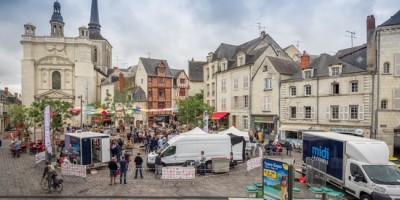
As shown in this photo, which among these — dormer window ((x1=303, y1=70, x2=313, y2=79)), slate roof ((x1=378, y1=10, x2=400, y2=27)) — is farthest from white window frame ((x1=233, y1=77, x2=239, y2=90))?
slate roof ((x1=378, y1=10, x2=400, y2=27))

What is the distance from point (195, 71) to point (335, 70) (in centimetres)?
3288

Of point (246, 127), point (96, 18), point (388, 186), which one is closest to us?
point (388, 186)

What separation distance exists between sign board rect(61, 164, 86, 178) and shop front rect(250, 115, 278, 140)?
21.6 metres

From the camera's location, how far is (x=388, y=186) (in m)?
9.85

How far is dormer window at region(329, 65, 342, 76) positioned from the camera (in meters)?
25.1

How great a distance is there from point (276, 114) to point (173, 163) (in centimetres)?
1790

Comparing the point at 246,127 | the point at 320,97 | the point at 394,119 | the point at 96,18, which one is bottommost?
the point at 246,127

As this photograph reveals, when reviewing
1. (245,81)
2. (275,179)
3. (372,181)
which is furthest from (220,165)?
(245,81)

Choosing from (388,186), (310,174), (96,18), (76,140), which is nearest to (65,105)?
(76,140)

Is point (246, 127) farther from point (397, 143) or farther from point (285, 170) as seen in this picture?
point (285, 170)

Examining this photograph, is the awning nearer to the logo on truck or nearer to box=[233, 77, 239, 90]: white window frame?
box=[233, 77, 239, 90]: white window frame

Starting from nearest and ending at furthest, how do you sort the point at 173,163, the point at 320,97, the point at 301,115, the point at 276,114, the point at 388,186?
the point at 388,186 → the point at 173,163 → the point at 320,97 → the point at 301,115 → the point at 276,114

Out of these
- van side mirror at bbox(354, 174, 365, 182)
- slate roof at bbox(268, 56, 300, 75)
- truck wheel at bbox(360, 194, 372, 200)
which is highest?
slate roof at bbox(268, 56, 300, 75)

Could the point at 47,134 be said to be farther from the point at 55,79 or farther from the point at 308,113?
the point at 55,79
